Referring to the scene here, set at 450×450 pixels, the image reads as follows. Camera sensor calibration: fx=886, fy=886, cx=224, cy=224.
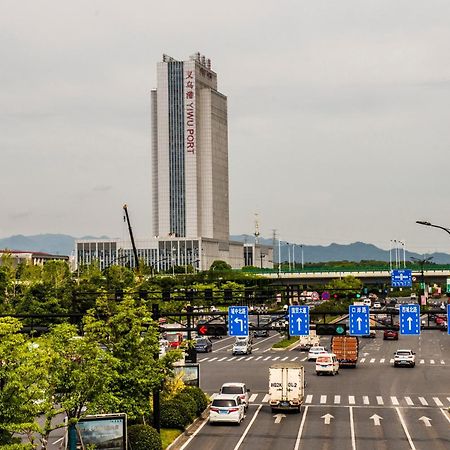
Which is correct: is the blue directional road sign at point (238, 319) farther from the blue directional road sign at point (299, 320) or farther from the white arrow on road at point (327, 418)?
the white arrow on road at point (327, 418)

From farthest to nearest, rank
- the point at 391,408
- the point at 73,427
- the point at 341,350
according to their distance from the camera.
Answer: the point at 341,350 → the point at 391,408 → the point at 73,427

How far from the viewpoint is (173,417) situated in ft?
155

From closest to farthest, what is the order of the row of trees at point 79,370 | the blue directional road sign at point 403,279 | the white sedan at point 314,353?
1. the row of trees at point 79,370
2. the white sedan at point 314,353
3. the blue directional road sign at point 403,279

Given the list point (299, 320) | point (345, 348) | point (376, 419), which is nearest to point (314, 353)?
point (345, 348)

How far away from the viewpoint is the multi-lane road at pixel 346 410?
44.8m

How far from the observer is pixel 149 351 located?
138ft

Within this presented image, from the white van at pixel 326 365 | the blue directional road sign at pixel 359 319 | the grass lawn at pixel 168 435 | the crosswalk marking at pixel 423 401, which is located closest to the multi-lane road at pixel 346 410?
the crosswalk marking at pixel 423 401

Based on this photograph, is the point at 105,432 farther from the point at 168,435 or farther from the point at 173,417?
the point at 173,417

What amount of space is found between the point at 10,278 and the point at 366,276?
6579 centimetres

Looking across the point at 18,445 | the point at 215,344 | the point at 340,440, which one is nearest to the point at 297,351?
the point at 215,344

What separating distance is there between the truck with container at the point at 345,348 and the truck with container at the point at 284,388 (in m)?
26.2

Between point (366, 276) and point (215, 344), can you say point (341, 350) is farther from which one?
point (366, 276)

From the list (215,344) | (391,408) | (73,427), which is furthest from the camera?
(215,344)

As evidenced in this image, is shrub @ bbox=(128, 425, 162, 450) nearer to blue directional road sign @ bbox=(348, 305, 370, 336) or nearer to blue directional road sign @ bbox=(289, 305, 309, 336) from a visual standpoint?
blue directional road sign @ bbox=(289, 305, 309, 336)
